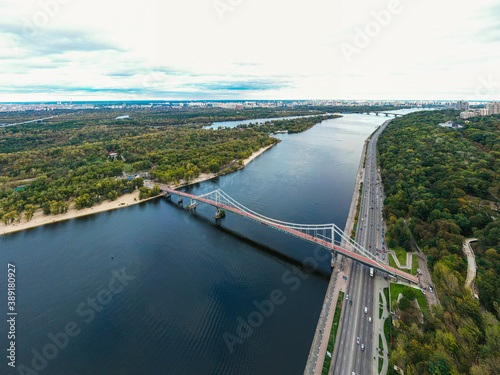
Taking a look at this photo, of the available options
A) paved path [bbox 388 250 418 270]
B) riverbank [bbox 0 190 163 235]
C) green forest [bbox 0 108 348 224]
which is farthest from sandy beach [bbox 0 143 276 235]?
paved path [bbox 388 250 418 270]

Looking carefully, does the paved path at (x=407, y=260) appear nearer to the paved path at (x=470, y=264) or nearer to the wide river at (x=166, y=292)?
the paved path at (x=470, y=264)

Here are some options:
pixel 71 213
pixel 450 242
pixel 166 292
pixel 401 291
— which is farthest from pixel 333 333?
pixel 71 213

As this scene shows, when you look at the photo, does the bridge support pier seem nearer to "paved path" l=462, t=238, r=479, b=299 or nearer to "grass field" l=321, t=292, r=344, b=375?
"grass field" l=321, t=292, r=344, b=375

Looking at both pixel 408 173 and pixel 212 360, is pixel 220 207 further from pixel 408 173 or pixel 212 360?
pixel 408 173

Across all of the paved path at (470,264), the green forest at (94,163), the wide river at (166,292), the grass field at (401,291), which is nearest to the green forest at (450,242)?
the paved path at (470,264)

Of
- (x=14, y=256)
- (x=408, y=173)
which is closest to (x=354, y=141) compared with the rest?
(x=408, y=173)

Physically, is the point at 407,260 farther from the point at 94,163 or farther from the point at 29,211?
the point at 94,163
